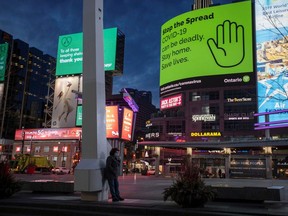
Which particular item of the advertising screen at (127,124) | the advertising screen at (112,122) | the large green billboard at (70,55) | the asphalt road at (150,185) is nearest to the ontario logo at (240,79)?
the large green billboard at (70,55)

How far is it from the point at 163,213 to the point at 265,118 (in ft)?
172

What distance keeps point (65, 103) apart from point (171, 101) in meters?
33.1

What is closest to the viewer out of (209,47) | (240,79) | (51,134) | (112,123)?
(112,123)

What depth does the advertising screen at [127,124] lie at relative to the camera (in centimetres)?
4603

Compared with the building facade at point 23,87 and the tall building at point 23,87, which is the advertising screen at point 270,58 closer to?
the building facade at point 23,87

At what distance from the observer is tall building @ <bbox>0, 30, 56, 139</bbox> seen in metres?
118

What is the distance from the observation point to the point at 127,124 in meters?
47.0

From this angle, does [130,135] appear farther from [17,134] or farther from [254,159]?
[17,134]

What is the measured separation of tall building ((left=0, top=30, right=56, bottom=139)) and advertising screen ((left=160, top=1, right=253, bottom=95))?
166 feet

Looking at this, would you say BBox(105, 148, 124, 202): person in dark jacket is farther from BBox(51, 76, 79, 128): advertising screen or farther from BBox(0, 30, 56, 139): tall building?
BBox(0, 30, 56, 139): tall building

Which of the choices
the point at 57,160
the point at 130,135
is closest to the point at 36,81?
the point at 57,160

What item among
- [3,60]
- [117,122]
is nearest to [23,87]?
[3,60]

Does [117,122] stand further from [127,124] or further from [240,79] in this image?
[240,79]

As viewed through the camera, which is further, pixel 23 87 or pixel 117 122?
pixel 23 87
